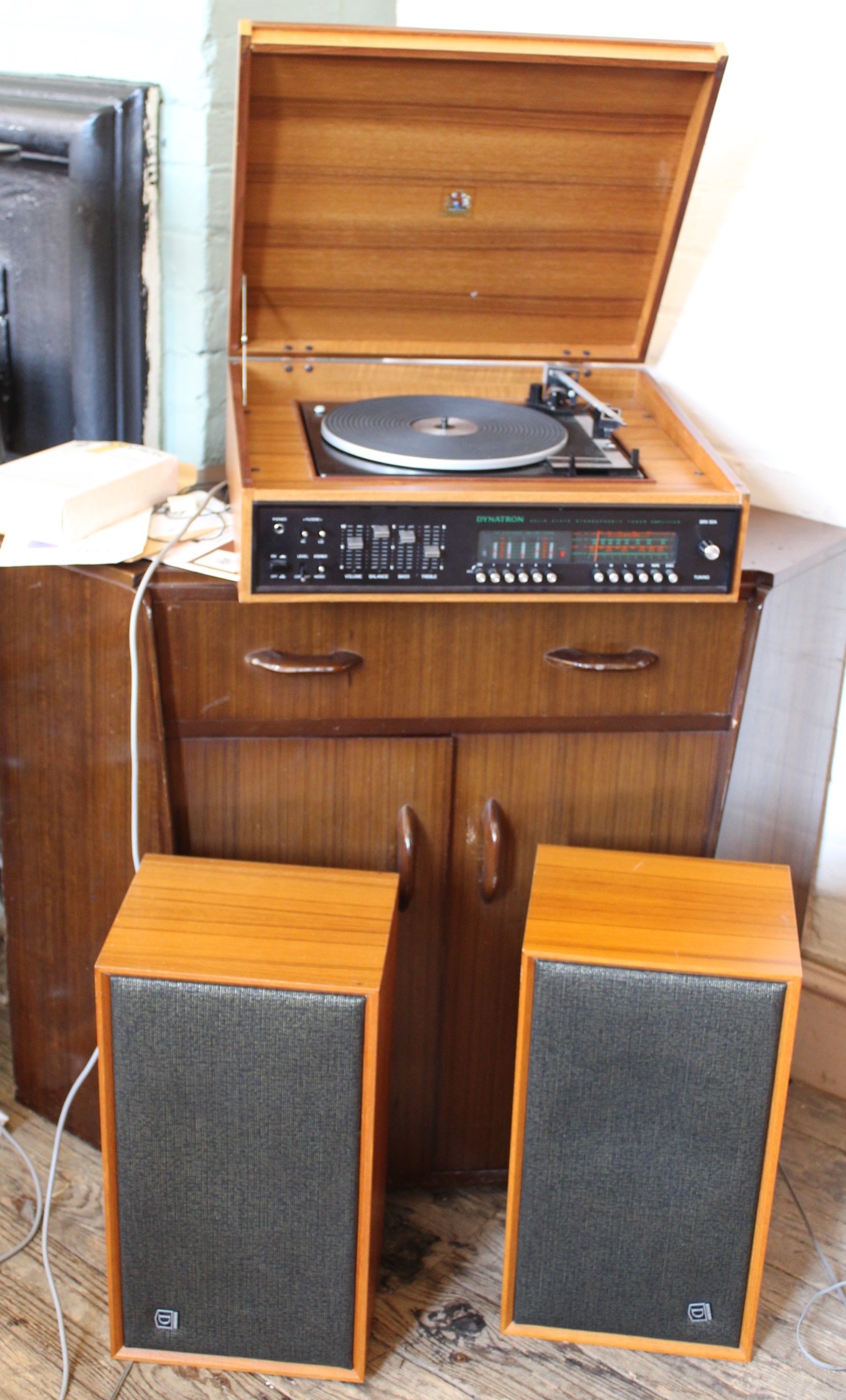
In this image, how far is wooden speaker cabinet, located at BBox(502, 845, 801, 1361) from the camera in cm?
145

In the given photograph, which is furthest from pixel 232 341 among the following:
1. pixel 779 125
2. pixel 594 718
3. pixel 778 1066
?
pixel 778 1066

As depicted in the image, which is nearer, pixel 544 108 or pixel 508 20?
pixel 544 108

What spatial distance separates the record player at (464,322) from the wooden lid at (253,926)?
1.20ft

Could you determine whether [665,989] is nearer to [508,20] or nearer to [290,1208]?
[290,1208]

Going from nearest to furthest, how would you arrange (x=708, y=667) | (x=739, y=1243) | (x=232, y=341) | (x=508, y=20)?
(x=739, y=1243) < (x=708, y=667) < (x=232, y=341) < (x=508, y=20)

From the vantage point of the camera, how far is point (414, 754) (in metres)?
1.65

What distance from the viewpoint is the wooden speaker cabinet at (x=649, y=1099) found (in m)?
1.45

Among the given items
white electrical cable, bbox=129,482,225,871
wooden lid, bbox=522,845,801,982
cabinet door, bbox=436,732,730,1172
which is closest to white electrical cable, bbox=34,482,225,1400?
white electrical cable, bbox=129,482,225,871

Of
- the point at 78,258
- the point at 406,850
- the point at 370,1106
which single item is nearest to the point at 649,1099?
the point at 370,1106

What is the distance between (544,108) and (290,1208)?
136cm

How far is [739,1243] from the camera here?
154 centimetres

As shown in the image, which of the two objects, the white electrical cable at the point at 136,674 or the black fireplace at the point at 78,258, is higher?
the black fireplace at the point at 78,258

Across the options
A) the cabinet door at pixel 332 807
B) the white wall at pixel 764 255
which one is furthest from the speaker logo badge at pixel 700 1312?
the white wall at pixel 764 255

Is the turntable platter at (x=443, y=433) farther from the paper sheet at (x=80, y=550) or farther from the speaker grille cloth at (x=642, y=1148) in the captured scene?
the speaker grille cloth at (x=642, y=1148)
